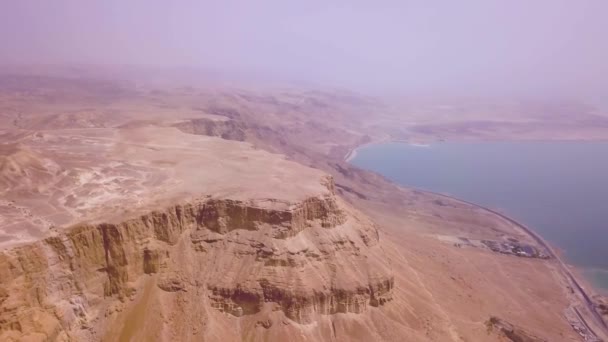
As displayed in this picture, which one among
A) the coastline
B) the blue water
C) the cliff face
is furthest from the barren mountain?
the blue water

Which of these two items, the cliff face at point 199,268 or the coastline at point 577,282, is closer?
the cliff face at point 199,268

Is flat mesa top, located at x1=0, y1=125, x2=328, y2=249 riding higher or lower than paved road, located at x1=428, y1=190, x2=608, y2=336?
higher

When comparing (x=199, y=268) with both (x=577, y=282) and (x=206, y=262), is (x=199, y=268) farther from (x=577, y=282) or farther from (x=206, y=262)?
(x=577, y=282)

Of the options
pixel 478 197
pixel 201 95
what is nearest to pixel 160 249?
pixel 478 197

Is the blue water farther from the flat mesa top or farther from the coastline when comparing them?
the flat mesa top

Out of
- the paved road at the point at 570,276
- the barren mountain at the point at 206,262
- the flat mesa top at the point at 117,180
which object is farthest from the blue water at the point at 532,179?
the flat mesa top at the point at 117,180

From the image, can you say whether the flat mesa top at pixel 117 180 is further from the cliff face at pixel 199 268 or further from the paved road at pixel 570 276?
the paved road at pixel 570 276
